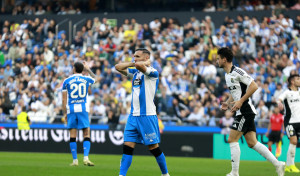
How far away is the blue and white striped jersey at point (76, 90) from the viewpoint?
573 inches

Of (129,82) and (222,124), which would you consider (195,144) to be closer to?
(222,124)

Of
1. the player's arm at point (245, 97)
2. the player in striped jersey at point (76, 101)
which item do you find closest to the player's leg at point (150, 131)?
the player's arm at point (245, 97)

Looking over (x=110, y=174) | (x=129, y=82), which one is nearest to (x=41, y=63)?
(x=129, y=82)

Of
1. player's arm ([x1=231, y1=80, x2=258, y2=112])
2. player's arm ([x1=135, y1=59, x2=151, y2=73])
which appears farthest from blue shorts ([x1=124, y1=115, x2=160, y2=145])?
player's arm ([x1=231, y1=80, x2=258, y2=112])

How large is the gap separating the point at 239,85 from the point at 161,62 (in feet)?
46.8

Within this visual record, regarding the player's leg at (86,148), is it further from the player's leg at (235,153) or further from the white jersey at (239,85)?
the white jersey at (239,85)

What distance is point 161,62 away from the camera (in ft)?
82.6

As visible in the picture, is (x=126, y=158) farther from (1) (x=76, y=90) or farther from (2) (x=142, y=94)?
(1) (x=76, y=90)

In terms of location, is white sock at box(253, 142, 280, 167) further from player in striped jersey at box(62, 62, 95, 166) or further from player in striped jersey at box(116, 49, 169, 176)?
player in striped jersey at box(62, 62, 95, 166)

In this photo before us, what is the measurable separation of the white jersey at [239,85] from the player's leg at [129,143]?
194 centimetres

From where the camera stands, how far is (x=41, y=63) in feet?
90.1

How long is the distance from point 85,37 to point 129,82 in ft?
15.0

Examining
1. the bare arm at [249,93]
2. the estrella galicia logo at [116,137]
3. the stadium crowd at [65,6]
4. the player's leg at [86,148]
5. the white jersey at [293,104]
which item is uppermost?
the stadium crowd at [65,6]

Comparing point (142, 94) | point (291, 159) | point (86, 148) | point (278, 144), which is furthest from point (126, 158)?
point (278, 144)
